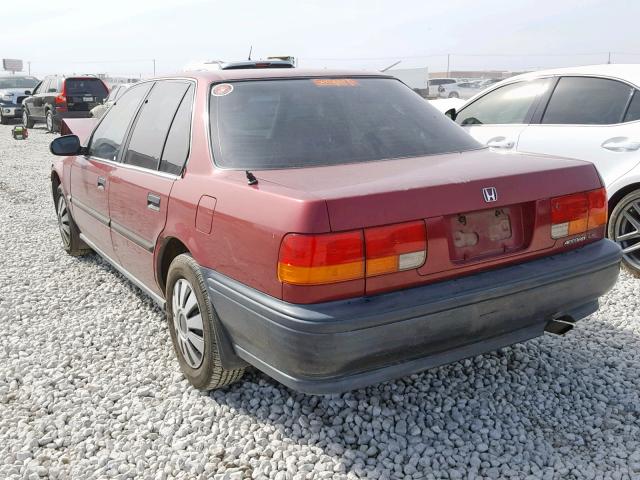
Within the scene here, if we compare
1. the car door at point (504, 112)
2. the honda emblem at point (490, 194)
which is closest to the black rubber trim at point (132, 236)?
the honda emblem at point (490, 194)

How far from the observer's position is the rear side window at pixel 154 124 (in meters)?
3.38

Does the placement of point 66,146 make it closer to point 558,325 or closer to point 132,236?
point 132,236

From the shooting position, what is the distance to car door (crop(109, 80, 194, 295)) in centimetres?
322

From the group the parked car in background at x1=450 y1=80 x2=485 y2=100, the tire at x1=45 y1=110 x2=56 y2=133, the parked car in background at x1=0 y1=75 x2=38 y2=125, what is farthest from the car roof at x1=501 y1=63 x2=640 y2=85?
the parked car in background at x1=450 y1=80 x2=485 y2=100

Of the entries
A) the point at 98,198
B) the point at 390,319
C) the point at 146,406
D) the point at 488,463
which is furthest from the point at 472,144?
the point at 98,198

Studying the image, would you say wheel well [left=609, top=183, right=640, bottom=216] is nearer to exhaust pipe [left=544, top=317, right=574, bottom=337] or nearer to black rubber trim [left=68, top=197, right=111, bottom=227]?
exhaust pipe [left=544, top=317, right=574, bottom=337]

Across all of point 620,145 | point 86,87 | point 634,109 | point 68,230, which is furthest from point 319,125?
point 86,87

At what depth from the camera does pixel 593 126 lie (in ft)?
15.8

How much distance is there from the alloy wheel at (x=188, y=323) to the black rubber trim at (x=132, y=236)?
0.38 m

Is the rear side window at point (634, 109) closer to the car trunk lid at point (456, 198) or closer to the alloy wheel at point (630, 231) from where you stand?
the alloy wheel at point (630, 231)

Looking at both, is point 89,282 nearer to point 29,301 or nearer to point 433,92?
point 29,301

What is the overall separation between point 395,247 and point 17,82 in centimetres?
2652

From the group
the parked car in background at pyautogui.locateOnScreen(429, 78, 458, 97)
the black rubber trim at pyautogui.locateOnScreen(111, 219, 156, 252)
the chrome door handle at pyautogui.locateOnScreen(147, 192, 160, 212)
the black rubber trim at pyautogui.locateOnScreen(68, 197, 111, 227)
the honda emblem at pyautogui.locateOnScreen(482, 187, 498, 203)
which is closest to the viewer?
the honda emblem at pyautogui.locateOnScreen(482, 187, 498, 203)

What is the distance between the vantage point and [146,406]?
2.98m
